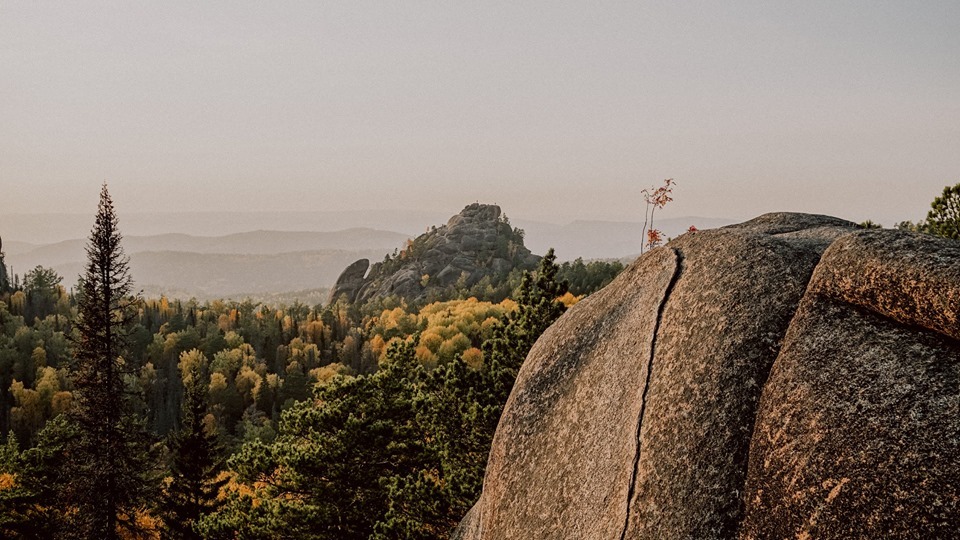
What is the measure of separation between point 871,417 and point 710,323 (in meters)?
2.02

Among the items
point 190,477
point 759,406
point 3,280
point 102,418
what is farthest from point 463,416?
point 3,280

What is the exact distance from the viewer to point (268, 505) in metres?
22.5

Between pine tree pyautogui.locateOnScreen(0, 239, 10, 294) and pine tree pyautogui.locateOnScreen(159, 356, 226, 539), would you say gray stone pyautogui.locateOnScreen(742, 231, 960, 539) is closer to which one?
pine tree pyautogui.locateOnScreen(159, 356, 226, 539)

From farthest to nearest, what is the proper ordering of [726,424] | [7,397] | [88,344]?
[7,397] < [88,344] < [726,424]

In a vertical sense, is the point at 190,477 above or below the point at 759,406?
below

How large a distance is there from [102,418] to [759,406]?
102 ft

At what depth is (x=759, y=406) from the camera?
249 inches

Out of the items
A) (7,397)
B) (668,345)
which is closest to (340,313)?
(7,397)

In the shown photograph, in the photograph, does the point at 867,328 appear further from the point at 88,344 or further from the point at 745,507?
the point at 88,344

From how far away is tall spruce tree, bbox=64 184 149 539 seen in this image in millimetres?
28281

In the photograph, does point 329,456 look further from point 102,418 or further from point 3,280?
point 3,280

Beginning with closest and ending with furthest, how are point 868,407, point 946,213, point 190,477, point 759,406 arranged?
point 868,407 < point 759,406 < point 946,213 < point 190,477

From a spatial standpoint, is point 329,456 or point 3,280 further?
point 3,280

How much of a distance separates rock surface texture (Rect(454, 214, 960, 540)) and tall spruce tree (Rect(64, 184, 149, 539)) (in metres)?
26.6
